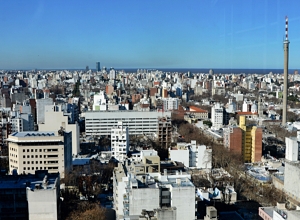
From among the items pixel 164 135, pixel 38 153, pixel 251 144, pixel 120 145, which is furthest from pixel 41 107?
pixel 251 144

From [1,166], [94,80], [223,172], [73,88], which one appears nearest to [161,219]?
[223,172]

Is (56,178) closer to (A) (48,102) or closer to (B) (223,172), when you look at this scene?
(B) (223,172)

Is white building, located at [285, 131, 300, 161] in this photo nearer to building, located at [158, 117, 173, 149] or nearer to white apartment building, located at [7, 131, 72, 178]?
building, located at [158, 117, 173, 149]

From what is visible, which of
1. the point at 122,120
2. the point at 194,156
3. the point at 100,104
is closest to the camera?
the point at 194,156

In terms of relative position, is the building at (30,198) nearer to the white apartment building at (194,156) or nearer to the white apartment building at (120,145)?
the white apartment building at (120,145)

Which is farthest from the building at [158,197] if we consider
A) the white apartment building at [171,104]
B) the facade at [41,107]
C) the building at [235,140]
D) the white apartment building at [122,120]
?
the white apartment building at [171,104]

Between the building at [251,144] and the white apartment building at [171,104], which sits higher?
the white apartment building at [171,104]

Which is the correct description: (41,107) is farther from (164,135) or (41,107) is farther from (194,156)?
(194,156)
